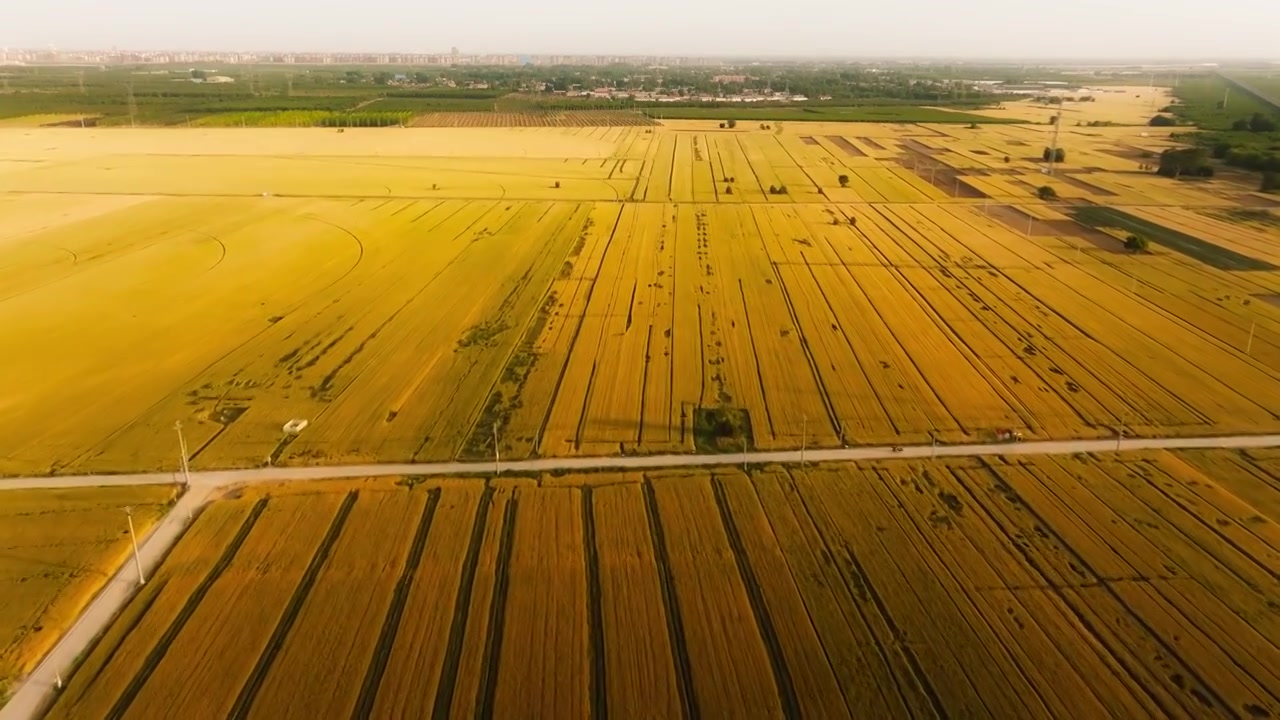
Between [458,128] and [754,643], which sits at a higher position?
[458,128]

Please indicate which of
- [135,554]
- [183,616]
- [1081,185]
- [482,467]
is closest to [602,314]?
[482,467]

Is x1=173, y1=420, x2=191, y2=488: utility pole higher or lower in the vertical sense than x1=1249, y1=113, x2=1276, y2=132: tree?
lower

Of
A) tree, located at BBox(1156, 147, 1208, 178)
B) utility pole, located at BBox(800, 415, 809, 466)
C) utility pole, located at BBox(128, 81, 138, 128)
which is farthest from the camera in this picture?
utility pole, located at BBox(128, 81, 138, 128)

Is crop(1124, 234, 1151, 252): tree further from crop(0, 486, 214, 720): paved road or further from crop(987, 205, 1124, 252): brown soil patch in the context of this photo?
crop(0, 486, 214, 720): paved road

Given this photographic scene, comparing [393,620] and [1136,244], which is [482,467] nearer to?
[393,620]

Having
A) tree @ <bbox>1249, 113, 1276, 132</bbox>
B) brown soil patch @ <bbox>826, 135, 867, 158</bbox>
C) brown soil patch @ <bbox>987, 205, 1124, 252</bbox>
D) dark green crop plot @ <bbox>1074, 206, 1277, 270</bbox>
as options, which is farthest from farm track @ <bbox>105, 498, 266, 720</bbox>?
tree @ <bbox>1249, 113, 1276, 132</bbox>

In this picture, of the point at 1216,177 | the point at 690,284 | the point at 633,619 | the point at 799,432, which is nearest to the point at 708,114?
the point at 1216,177

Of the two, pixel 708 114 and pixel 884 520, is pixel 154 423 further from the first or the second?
pixel 708 114
